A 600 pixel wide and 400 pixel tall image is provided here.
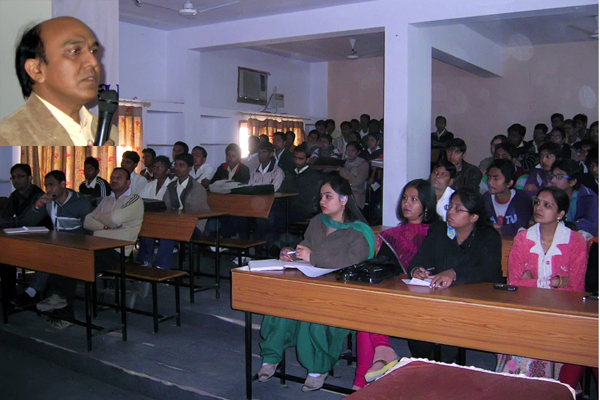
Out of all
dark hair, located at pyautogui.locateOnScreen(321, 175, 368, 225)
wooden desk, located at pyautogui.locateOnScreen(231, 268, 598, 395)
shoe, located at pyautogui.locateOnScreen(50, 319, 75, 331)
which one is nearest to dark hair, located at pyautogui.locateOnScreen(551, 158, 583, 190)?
dark hair, located at pyautogui.locateOnScreen(321, 175, 368, 225)

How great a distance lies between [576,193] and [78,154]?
550 cm

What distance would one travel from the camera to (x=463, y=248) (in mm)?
3096

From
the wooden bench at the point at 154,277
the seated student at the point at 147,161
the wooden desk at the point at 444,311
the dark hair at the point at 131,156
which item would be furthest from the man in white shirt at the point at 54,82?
the seated student at the point at 147,161

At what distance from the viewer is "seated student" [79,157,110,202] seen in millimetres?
6043

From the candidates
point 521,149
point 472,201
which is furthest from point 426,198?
point 521,149

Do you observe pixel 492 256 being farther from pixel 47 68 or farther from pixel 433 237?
pixel 47 68

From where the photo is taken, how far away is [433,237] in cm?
319

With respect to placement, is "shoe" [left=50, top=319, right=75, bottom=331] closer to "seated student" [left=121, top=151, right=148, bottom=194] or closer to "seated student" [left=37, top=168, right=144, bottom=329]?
"seated student" [left=37, top=168, right=144, bottom=329]

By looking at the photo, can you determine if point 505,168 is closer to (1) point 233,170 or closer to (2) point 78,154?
(1) point 233,170

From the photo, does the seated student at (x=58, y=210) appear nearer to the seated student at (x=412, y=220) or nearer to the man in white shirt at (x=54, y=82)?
the seated student at (x=412, y=220)

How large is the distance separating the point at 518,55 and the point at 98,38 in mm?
9059

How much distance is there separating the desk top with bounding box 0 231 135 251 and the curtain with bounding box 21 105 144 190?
7.81 ft

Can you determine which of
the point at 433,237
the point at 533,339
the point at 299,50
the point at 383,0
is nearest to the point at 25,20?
the point at 533,339

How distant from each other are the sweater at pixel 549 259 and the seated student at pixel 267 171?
3.63 meters
